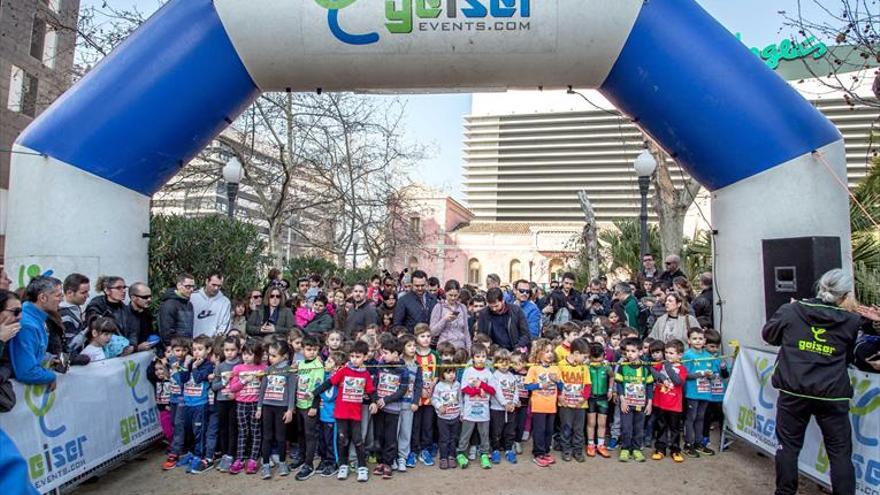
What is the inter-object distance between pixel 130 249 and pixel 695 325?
646 centimetres

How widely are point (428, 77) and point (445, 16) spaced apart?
73cm

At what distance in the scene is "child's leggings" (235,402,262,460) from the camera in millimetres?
5508

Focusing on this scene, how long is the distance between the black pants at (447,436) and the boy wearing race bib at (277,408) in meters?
1.47

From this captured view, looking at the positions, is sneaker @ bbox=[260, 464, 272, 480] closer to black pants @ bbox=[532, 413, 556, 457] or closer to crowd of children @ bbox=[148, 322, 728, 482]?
crowd of children @ bbox=[148, 322, 728, 482]

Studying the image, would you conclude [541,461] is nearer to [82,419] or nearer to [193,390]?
[193,390]

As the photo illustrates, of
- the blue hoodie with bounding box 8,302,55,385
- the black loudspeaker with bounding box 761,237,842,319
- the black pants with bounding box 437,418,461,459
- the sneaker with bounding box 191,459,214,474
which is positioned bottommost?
the sneaker with bounding box 191,459,214,474

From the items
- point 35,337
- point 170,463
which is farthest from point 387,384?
point 35,337

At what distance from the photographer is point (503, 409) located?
575cm

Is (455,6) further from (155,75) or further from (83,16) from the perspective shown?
(83,16)

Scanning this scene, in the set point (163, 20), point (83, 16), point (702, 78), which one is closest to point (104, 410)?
point (163, 20)

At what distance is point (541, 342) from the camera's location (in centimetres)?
608

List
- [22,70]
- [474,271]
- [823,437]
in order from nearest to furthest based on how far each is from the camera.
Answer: [823,437], [22,70], [474,271]

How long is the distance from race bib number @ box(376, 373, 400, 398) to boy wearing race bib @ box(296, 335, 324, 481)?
569 mm

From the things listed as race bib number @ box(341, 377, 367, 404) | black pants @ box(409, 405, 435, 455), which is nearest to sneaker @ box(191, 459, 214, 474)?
race bib number @ box(341, 377, 367, 404)
